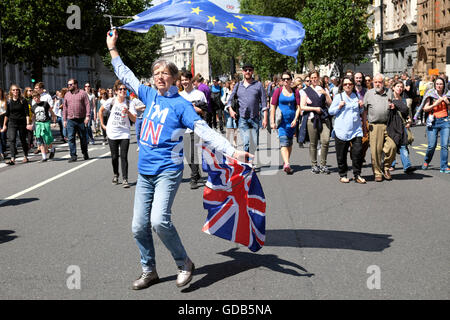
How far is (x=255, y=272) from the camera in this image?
554 centimetres

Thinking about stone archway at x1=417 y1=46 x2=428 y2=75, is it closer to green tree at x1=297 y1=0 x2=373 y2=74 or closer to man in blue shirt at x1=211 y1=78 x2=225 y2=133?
green tree at x1=297 y1=0 x2=373 y2=74

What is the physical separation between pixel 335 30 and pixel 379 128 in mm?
34047

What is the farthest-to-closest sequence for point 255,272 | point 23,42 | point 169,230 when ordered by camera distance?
point 23,42 → point 255,272 → point 169,230

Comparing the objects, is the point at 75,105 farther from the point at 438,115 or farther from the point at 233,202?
the point at 233,202

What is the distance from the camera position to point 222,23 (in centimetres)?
711

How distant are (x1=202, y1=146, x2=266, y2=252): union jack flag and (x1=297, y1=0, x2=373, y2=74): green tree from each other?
126ft

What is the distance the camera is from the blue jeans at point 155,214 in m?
5.08

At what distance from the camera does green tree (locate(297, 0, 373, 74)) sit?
144ft

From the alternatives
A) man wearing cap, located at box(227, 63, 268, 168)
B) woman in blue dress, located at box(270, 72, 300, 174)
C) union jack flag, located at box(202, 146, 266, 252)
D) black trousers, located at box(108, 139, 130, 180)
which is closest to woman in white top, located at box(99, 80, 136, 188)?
black trousers, located at box(108, 139, 130, 180)

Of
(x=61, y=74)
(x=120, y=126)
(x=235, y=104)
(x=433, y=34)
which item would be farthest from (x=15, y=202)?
(x=61, y=74)

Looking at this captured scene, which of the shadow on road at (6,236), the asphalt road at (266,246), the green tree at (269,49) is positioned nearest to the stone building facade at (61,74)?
the green tree at (269,49)
